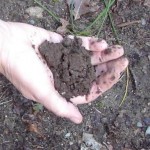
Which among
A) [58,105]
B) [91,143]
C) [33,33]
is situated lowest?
[91,143]

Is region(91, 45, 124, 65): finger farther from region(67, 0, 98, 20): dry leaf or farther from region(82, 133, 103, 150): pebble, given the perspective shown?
region(67, 0, 98, 20): dry leaf

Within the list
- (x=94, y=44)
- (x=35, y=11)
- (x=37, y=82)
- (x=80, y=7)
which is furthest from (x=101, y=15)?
(x=37, y=82)

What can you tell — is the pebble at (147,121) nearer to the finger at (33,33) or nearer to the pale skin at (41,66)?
the pale skin at (41,66)

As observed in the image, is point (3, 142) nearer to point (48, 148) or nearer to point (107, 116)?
point (48, 148)

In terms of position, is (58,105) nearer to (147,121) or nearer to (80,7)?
(147,121)

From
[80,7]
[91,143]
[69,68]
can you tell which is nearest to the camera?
[69,68]

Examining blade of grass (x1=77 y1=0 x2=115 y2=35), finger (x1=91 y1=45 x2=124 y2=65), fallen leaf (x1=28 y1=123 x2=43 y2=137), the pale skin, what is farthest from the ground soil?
finger (x1=91 y1=45 x2=124 y2=65)

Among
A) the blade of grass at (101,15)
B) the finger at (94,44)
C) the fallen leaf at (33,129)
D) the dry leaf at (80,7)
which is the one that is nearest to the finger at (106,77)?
the finger at (94,44)
